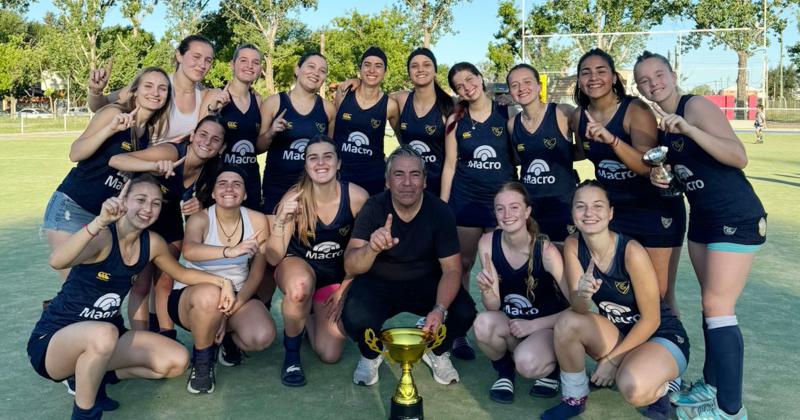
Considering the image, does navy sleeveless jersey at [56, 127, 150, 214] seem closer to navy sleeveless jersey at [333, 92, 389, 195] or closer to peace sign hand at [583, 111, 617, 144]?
navy sleeveless jersey at [333, 92, 389, 195]

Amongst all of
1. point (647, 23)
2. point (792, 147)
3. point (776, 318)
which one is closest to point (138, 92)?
point (776, 318)

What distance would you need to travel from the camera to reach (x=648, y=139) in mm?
4199

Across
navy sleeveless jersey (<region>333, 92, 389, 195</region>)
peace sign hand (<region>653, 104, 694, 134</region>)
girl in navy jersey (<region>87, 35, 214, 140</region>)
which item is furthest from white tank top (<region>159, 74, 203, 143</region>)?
peace sign hand (<region>653, 104, 694, 134</region>)

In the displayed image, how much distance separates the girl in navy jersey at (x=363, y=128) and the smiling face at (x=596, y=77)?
72.6 inches

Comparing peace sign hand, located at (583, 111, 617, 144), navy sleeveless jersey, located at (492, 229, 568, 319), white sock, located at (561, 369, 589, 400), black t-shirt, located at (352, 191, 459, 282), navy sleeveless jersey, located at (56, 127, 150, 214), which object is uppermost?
peace sign hand, located at (583, 111, 617, 144)

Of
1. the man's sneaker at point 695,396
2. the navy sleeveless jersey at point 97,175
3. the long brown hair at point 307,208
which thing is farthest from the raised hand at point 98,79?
the man's sneaker at point 695,396

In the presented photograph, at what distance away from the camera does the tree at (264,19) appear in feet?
152

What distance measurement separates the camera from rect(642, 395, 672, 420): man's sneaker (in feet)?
12.0

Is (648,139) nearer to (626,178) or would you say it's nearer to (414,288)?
(626,178)

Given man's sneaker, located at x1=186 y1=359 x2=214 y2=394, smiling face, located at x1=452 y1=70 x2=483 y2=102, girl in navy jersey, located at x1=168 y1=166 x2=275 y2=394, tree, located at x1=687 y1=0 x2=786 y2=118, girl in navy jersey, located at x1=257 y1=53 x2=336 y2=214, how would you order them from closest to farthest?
1. man's sneaker, located at x1=186 y1=359 x2=214 y2=394
2. girl in navy jersey, located at x1=168 y1=166 x2=275 y2=394
3. smiling face, located at x1=452 y1=70 x2=483 y2=102
4. girl in navy jersey, located at x1=257 y1=53 x2=336 y2=214
5. tree, located at x1=687 y1=0 x2=786 y2=118

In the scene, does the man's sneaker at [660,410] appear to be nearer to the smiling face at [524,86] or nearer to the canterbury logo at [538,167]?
the canterbury logo at [538,167]

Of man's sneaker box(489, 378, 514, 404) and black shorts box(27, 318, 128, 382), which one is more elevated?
black shorts box(27, 318, 128, 382)

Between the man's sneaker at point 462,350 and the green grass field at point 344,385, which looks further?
the man's sneaker at point 462,350

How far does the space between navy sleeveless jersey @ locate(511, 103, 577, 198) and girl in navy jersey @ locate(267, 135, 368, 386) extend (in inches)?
47.4
